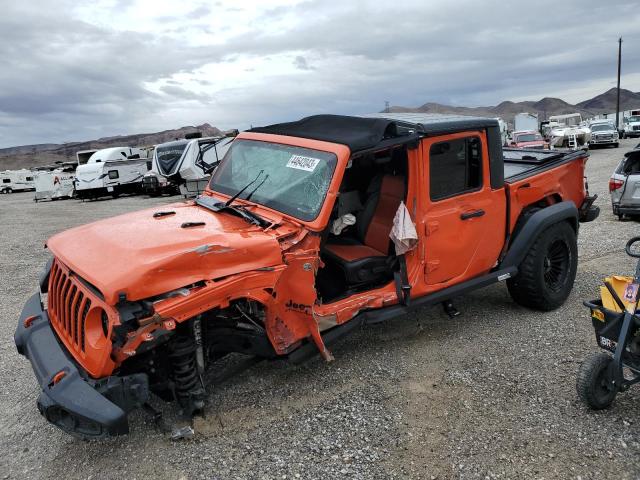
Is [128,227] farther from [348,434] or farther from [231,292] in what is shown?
[348,434]

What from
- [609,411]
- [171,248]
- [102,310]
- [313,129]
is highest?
[313,129]

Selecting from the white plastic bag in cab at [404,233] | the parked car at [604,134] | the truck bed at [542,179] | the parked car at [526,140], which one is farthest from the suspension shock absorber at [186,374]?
the parked car at [604,134]

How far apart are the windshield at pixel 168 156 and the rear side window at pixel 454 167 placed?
15.8 meters

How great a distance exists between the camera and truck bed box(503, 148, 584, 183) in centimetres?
530

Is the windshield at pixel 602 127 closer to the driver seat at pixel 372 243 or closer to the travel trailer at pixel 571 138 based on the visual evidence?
the travel trailer at pixel 571 138

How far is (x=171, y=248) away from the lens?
10.4ft

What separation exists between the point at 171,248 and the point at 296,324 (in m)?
1.12

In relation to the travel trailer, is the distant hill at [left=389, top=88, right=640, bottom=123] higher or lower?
higher

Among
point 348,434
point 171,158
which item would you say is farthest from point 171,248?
point 171,158

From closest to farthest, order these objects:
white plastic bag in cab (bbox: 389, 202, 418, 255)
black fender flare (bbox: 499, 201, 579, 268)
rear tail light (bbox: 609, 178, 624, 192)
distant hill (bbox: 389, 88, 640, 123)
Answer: white plastic bag in cab (bbox: 389, 202, 418, 255), black fender flare (bbox: 499, 201, 579, 268), rear tail light (bbox: 609, 178, 624, 192), distant hill (bbox: 389, 88, 640, 123)

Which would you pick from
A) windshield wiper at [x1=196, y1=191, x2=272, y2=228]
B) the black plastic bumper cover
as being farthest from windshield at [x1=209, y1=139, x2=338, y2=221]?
the black plastic bumper cover

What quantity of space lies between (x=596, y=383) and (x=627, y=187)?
699 cm

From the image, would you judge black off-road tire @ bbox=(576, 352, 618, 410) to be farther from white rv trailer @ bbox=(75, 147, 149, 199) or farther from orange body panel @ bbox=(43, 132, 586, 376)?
white rv trailer @ bbox=(75, 147, 149, 199)

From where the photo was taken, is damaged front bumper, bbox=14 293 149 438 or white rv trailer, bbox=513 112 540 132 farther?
white rv trailer, bbox=513 112 540 132
